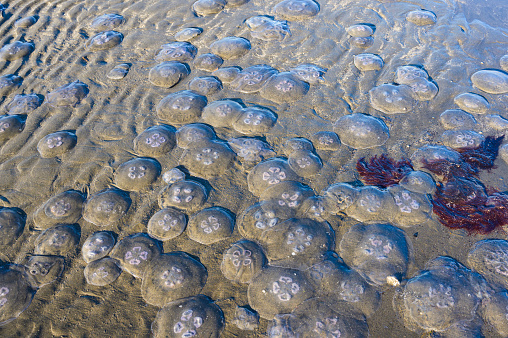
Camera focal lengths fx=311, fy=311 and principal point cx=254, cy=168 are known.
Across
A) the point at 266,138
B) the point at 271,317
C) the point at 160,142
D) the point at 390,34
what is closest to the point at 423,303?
the point at 271,317

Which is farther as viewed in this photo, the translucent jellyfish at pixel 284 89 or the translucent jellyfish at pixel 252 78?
the translucent jellyfish at pixel 252 78

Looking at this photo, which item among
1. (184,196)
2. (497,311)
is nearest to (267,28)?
(184,196)

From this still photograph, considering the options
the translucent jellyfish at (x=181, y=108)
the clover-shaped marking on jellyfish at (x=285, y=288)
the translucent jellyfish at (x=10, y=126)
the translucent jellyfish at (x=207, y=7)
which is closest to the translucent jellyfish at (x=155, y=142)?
the translucent jellyfish at (x=181, y=108)

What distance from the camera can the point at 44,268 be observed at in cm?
331

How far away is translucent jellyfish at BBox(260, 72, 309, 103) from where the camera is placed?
519 centimetres

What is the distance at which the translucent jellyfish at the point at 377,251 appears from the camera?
3238 mm

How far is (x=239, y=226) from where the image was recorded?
368cm

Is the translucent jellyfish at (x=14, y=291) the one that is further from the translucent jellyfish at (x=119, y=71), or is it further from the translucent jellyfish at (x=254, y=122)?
the translucent jellyfish at (x=119, y=71)

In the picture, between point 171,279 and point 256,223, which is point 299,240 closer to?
point 256,223

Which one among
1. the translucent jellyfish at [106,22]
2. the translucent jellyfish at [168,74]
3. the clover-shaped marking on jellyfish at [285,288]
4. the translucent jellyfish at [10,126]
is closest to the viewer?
the clover-shaped marking on jellyfish at [285,288]

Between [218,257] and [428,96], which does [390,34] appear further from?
[218,257]

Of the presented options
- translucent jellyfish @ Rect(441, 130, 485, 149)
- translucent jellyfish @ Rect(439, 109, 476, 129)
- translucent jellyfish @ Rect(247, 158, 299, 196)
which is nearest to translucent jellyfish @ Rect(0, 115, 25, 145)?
translucent jellyfish @ Rect(247, 158, 299, 196)

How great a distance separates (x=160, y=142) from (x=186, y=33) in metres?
3.19

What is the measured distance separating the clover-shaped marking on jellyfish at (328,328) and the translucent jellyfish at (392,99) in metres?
3.43
